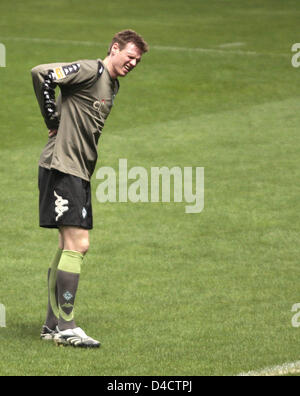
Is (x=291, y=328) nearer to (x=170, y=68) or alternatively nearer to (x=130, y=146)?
(x=130, y=146)

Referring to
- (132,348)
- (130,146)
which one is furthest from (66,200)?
(130,146)

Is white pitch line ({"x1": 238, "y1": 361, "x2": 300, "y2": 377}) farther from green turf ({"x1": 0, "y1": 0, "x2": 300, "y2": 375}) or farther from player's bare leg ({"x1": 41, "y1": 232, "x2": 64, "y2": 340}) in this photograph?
player's bare leg ({"x1": 41, "y1": 232, "x2": 64, "y2": 340})

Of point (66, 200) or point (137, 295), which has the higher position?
point (66, 200)

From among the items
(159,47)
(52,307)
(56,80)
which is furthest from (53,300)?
(159,47)

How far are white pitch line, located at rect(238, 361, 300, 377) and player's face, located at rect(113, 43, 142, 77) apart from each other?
2.25m

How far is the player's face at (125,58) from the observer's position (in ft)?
Answer: 23.2

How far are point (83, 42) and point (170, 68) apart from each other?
334cm

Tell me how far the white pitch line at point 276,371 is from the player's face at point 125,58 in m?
2.25

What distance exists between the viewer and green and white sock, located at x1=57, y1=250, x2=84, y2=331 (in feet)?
23.4

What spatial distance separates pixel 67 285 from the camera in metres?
7.15

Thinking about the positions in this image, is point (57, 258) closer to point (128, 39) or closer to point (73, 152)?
point (73, 152)

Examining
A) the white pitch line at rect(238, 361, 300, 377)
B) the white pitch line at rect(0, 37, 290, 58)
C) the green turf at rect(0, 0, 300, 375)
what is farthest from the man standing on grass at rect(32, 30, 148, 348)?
the white pitch line at rect(0, 37, 290, 58)

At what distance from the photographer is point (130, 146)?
49.2 ft

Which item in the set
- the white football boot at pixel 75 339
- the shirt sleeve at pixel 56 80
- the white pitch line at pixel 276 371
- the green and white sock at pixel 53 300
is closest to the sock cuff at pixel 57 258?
the green and white sock at pixel 53 300
